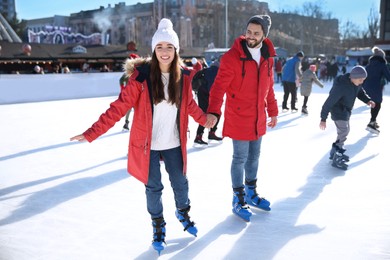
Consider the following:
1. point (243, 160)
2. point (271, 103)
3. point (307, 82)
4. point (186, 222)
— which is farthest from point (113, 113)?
point (307, 82)

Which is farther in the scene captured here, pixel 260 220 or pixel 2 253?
pixel 260 220

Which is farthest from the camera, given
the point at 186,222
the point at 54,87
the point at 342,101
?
the point at 54,87

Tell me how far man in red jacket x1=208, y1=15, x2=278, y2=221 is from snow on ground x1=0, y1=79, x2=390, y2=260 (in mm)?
421

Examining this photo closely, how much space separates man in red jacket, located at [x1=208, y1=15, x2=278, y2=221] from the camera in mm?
2744

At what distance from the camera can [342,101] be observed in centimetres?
422

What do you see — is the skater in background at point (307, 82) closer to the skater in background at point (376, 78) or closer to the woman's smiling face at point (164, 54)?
the skater in background at point (376, 78)

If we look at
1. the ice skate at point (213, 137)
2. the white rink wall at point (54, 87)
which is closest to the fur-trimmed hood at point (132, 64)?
the ice skate at point (213, 137)

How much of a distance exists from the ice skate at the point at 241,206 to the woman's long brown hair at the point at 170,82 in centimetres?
100

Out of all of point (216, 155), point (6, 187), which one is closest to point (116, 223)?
point (6, 187)

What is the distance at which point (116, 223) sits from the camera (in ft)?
9.46

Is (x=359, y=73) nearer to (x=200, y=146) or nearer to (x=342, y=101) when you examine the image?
(x=342, y=101)

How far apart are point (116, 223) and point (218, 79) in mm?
1336

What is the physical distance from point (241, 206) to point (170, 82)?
1194 millimetres

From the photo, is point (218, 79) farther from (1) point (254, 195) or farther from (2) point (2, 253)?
(2) point (2, 253)
